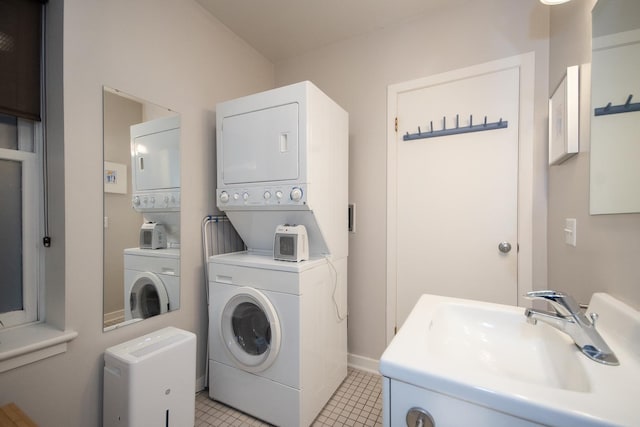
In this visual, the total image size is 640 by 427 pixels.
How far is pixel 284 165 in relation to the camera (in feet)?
5.63

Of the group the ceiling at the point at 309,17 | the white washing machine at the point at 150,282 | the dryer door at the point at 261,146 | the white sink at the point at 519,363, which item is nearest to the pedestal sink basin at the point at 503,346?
the white sink at the point at 519,363

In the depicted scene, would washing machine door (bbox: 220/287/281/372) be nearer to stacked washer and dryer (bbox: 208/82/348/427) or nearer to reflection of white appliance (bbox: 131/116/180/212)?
stacked washer and dryer (bbox: 208/82/348/427)

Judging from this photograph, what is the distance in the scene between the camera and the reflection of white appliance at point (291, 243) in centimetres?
170

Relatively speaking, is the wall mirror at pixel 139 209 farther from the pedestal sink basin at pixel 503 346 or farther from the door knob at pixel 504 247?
the door knob at pixel 504 247

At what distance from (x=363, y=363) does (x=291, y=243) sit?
4.52 ft

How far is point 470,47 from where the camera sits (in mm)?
1928

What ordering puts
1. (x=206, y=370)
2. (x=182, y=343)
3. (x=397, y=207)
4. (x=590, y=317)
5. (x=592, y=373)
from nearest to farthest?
1. (x=592, y=373)
2. (x=590, y=317)
3. (x=182, y=343)
4. (x=206, y=370)
5. (x=397, y=207)

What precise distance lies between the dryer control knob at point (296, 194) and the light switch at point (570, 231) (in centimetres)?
138

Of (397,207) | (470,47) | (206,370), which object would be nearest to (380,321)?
A: (397,207)

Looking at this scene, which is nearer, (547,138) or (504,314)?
(504,314)

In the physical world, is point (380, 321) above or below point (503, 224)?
below

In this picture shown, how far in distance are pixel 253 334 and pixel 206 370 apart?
1.92 ft

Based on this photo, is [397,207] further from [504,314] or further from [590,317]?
[590,317]

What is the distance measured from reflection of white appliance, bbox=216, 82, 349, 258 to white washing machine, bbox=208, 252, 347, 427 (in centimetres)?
24
